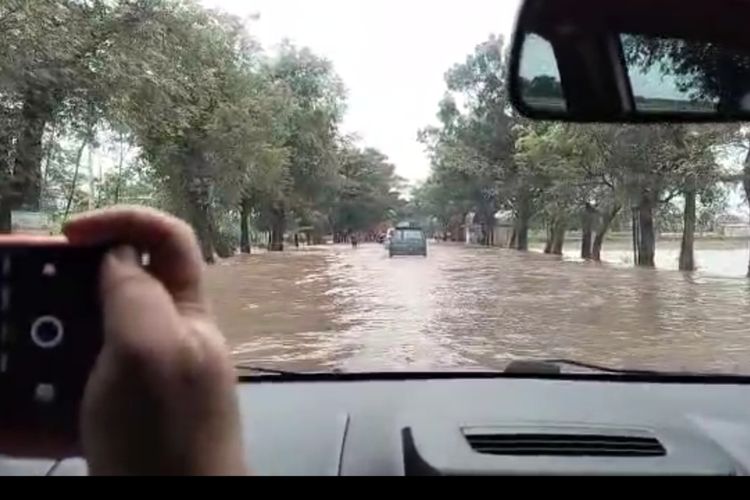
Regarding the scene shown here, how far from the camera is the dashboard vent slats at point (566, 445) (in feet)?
6.67

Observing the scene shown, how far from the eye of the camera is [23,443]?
108 cm

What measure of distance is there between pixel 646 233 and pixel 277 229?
1.66 meters

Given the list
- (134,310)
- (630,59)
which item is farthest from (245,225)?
(134,310)

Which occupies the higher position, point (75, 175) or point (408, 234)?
point (75, 175)

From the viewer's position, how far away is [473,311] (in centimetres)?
433

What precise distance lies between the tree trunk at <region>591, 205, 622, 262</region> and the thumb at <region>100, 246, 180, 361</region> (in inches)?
133

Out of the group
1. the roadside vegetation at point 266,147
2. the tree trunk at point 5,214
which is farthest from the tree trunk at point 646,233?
the tree trunk at point 5,214

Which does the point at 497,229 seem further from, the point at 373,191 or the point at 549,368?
the point at 549,368

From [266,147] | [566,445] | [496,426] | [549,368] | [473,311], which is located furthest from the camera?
[473,311]

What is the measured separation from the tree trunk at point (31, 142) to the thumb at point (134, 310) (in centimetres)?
201

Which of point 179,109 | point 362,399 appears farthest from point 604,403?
point 179,109

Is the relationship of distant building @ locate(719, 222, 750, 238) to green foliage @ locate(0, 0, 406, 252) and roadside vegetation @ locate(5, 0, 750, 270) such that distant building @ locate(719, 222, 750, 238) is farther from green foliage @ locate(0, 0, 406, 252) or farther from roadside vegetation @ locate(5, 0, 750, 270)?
green foliage @ locate(0, 0, 406, 252)

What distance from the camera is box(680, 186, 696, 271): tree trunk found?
4.04 meters

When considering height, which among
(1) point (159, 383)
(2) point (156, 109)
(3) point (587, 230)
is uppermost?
(2) point (156, 109)
